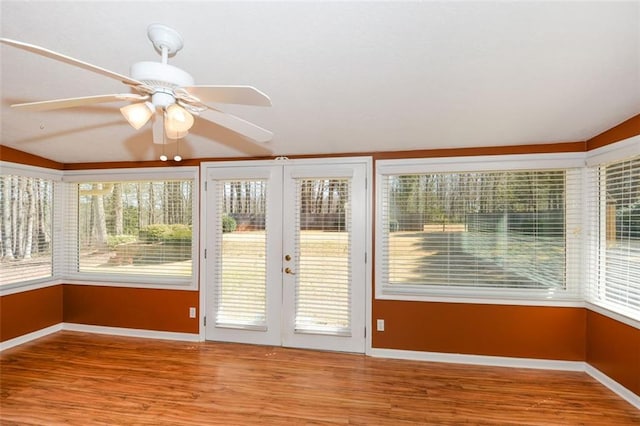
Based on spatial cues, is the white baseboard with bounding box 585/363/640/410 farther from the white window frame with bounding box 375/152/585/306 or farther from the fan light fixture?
the fan light fixture

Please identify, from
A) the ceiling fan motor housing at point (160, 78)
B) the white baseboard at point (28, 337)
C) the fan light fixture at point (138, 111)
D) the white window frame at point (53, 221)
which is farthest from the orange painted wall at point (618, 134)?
the white baseboard at point (28, 337)

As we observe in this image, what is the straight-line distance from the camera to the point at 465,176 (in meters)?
3.18

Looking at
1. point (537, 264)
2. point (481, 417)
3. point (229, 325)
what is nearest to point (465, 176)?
point (537, 264)

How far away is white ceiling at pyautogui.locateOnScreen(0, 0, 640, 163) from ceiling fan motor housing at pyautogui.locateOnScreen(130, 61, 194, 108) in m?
0.43

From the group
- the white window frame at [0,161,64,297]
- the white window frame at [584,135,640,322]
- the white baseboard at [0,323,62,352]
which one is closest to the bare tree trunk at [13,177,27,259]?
the white window frame at [0,161,64,297]

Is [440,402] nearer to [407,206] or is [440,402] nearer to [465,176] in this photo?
[407,206]

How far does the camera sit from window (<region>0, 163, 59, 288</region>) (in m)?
3.47

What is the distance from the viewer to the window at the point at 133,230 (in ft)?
12.4

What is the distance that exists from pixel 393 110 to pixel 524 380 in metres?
2.61

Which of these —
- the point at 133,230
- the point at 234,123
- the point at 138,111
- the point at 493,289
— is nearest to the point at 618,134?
the point at 493,289

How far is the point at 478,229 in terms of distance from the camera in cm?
317

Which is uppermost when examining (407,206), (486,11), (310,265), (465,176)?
(486,11)

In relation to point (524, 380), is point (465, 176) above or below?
above

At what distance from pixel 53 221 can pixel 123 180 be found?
1090mm
